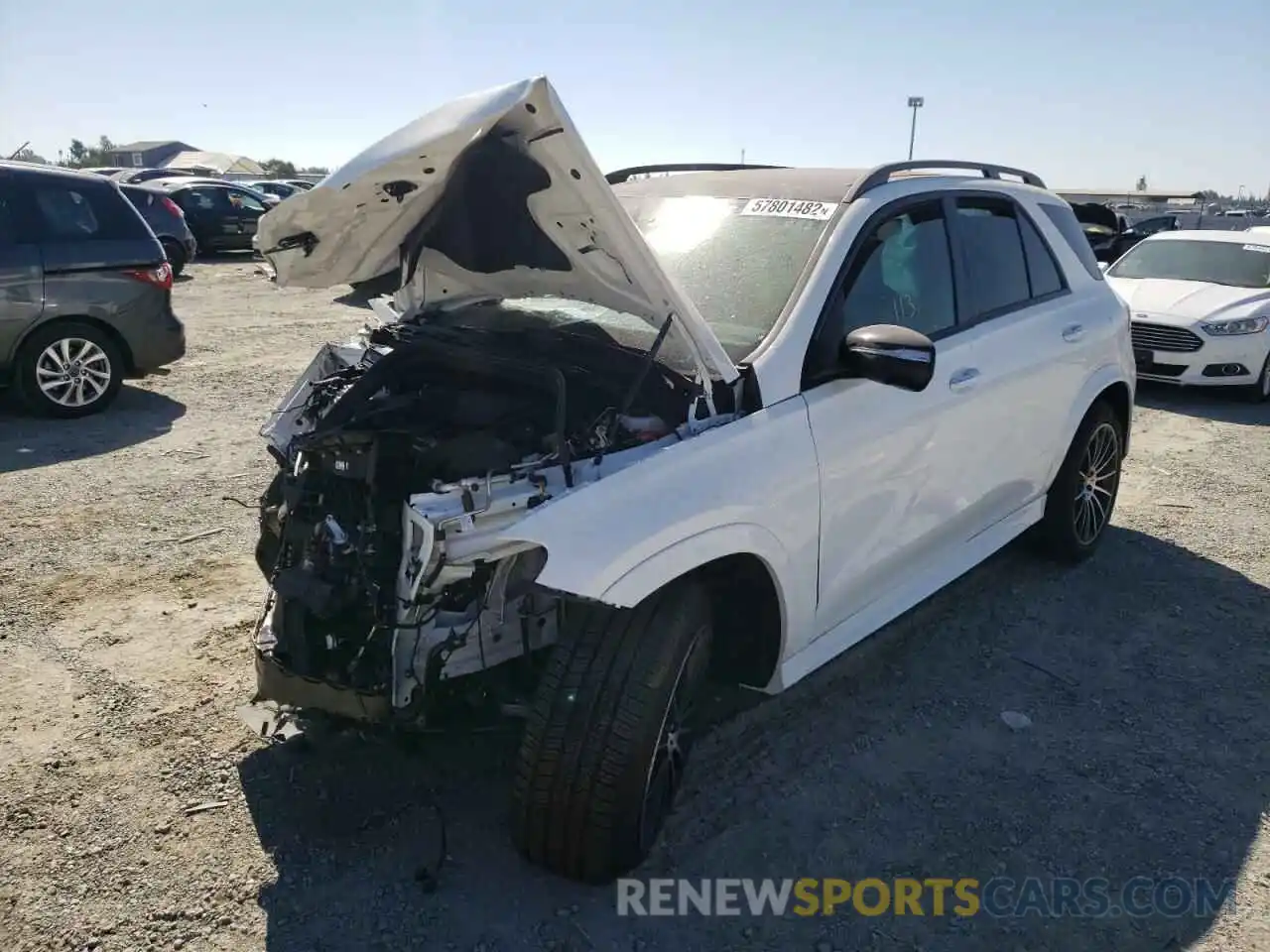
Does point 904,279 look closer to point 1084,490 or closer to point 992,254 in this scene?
point 992,254

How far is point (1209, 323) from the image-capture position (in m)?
9.09

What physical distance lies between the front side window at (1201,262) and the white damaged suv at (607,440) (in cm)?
764

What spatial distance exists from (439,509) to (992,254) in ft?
9.18

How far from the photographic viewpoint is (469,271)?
12.1ft

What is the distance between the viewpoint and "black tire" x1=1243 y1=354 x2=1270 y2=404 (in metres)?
9.16

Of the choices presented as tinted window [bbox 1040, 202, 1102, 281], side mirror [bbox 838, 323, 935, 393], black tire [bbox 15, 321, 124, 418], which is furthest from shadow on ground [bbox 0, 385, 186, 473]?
tinted window [bbox 1040, 202, 1102, 281]

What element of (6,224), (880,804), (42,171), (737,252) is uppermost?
(42,171)

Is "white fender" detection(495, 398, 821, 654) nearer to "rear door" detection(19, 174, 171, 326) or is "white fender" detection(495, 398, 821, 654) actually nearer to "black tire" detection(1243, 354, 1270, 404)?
"rear door" detection(19, 174, 171, 326)

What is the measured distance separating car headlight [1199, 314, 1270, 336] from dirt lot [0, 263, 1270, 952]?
483 centimetres

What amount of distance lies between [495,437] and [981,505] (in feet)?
7.09

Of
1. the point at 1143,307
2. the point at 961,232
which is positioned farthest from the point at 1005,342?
the point at 1143,307

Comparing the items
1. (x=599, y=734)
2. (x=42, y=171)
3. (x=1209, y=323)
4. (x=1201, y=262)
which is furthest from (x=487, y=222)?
(x=1201, y=262)

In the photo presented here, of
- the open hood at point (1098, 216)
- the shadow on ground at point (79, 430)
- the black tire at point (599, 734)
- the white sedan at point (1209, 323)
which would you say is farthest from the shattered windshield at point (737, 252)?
the open hood at point (1098, 216)

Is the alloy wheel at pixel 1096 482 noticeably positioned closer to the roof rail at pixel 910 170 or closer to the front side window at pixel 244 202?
the roof rail at pixel 910 170
